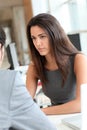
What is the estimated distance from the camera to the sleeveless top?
2.00 m

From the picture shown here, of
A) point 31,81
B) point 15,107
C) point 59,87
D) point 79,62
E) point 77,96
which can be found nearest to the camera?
point 15,107

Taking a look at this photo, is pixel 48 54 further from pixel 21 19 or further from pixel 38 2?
pixel 21 19

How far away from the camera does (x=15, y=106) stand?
3.19ft

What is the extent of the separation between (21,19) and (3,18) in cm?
443

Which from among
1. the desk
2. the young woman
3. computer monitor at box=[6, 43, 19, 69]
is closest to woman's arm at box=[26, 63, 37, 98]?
the young woman

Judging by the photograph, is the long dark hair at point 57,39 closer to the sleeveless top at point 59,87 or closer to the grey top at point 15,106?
the sleeveless top at point 59,87

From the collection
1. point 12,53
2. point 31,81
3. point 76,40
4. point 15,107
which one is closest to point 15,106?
point 15,107

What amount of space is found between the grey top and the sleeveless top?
97 cm

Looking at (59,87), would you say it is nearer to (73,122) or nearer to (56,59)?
(56,59)

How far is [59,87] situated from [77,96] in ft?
0.82

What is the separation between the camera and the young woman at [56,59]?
1.93m

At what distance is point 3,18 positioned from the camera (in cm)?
1359

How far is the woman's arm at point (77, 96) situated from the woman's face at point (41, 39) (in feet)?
0.71

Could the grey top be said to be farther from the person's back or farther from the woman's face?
the woman's face
